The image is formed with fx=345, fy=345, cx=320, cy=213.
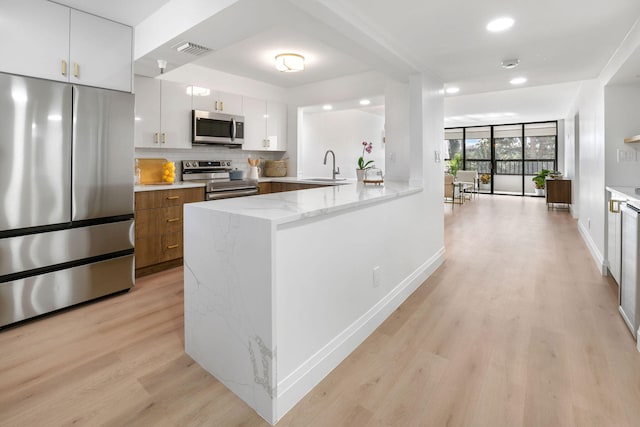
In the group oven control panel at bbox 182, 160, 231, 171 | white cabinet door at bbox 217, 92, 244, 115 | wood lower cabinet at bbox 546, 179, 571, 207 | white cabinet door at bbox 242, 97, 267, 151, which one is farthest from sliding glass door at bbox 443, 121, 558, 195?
oven control panel at bbox 182, 160, 231, 171

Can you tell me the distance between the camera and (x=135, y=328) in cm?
235

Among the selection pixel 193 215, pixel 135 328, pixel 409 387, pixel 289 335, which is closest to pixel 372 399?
pixel 409 387

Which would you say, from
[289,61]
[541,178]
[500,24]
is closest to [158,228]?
[289,61]

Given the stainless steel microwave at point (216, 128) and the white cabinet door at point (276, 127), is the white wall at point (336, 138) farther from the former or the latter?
the stainless steel microwave at point (216, 128)

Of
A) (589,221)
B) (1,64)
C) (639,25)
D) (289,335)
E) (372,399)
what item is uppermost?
(639,25)

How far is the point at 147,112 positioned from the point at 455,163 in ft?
33.5

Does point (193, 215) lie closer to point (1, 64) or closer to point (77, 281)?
point (77, 281)

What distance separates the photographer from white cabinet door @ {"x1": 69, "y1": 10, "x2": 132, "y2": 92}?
258 cm

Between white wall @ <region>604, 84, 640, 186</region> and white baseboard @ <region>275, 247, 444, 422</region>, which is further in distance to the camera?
white wall @ <region>604, 84, 640, 186</region>

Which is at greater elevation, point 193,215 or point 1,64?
point 1,64

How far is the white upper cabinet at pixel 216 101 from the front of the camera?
164 inches

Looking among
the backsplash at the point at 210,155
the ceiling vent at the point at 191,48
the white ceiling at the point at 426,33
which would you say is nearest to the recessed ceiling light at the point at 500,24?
the white ceiling at the point at 426,33

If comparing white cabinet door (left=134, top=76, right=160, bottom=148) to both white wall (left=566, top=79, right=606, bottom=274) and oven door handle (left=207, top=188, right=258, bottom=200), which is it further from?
white wall (left=566, top=79, right=606, bottom=274)

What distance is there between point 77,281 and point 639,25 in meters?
Answer: 4.44
